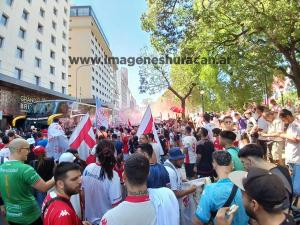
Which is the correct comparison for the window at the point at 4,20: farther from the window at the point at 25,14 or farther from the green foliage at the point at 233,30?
the green foliage at the point at 233,30

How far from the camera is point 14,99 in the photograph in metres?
32.9

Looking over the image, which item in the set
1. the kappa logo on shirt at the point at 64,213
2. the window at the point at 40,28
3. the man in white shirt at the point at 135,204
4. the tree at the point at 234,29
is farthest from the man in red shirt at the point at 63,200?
the window at the point at 40,28

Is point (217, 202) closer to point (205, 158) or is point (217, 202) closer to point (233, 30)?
point (205, 158)

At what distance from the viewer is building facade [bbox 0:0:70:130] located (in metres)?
33.0

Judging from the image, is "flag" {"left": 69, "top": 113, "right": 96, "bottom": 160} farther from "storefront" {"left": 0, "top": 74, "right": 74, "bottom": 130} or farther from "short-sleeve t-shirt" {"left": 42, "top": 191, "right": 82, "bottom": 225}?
"storefront" {"left": 0, "top": 74, "right": 74, "bottom": 130}

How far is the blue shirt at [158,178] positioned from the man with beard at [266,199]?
224 centimetres

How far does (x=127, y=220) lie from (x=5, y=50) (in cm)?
3593

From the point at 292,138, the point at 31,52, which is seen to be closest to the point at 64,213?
the point at 292,138

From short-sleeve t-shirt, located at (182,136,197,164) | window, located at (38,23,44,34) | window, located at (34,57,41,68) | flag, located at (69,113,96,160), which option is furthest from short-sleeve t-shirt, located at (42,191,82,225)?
window, located at (38,23,44,34)

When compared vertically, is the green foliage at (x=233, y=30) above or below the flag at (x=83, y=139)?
above

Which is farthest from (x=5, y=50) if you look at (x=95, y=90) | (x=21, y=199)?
(x=95, y=90)

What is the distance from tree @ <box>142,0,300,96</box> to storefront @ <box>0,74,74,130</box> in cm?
1577

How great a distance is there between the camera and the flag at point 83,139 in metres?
7.41

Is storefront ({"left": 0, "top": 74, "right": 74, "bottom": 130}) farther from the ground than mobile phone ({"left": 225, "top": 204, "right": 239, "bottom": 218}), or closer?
farther from the ground
